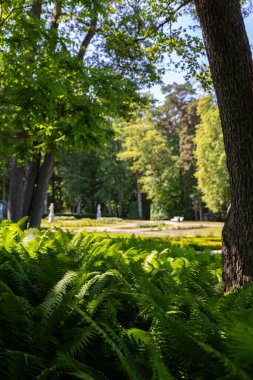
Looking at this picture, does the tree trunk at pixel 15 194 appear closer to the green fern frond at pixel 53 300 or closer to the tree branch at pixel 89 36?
the tree branch at pixel 89 36

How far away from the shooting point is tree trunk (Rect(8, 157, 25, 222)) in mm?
11601

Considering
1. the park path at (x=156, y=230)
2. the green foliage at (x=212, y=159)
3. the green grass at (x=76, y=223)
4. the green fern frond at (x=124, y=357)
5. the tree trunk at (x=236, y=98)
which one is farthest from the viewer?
the green foliage at (x=212, y=159)

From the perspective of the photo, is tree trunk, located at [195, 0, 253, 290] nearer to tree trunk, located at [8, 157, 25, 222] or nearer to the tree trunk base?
the tree trunk base

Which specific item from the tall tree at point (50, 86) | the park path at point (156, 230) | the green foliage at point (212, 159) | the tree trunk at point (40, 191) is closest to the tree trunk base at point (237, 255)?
the tall tree at point (50, 86)

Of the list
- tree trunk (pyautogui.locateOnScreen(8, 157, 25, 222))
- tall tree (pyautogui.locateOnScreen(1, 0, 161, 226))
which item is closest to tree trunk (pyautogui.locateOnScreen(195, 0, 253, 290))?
tall tree (pyautogui.locateOnScreen(1, 0, 161, 226))

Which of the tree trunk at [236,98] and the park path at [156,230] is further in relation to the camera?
the park path at [156,230]

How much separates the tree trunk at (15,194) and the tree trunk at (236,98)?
9.04 meters

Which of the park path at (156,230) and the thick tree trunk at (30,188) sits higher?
the thick tree trunk at (30,188)

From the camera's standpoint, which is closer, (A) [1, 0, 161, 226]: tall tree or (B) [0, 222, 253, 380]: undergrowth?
(B) [0, 222, 253, 380]: undergrowth

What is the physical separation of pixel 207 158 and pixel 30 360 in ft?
133

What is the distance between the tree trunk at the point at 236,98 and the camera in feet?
11.1

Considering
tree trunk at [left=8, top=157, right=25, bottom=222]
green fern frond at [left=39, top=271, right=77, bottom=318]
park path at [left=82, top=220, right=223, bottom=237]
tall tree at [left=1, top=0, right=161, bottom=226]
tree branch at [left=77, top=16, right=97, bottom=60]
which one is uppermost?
tree branch at [left=77, top=16, right=97, bottom=60]

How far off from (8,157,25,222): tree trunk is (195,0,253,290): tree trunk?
9.04m

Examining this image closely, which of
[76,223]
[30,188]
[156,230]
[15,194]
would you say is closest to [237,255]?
[30,188]
